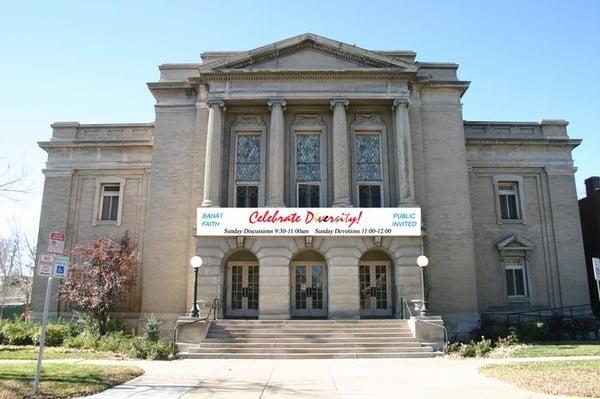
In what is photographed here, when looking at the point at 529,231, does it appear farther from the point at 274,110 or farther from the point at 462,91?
the point at 274,110

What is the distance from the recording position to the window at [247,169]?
26.3m

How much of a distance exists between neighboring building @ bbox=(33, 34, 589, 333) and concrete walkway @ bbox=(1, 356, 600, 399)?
657 cm

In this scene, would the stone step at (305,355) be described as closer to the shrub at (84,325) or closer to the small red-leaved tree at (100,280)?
the shrub at (84,325)

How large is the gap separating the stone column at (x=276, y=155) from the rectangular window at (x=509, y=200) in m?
14.0

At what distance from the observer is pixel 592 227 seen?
31469 millimetres

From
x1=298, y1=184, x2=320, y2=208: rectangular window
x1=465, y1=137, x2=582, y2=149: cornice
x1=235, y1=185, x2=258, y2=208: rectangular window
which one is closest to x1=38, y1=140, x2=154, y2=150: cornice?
x1=235, y1=185, x2=258, y2=208: rectangular window

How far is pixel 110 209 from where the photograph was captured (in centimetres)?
2922

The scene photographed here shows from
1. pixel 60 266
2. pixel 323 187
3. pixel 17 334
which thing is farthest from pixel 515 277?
pixel 17 334

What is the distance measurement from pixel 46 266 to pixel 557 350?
60.3 feet

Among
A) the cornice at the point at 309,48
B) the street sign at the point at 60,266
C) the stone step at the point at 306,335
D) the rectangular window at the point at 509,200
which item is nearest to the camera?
the street sign at the point at 60,266

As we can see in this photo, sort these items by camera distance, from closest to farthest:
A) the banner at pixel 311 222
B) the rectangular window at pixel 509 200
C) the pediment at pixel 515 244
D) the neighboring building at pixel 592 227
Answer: the banner at pixel 311 222 → the pediment at pixel 515 244 → the rectangular window at pixel 509 200 → the neighboring building at pixel 592 227

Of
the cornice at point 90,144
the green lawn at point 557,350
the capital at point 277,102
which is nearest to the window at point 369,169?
the capital at point 277,102

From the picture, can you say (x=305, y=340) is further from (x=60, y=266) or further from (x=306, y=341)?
(x=60, y=266)

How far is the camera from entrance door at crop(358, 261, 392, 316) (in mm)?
24922
